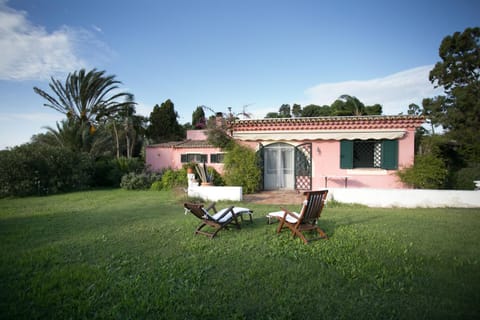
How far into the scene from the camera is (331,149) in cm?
1288

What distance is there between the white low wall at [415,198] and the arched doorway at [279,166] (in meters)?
4.23

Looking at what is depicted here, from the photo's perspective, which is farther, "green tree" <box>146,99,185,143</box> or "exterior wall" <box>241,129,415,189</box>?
"green tree" <box>146,99,185,143</box>

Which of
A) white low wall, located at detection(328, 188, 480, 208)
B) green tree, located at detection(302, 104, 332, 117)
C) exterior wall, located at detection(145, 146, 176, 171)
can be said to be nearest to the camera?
white low wall, located at detection(328, 188, 480, 208)

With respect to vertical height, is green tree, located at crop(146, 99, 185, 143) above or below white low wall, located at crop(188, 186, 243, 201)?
above

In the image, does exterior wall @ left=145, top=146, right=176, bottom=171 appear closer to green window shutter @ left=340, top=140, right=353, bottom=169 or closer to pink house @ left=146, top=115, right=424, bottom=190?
pink house @ left=146, top=115, right=424, bottom=190

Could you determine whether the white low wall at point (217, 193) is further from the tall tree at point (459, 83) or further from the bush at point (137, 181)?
the tall tree at point (459, 83)

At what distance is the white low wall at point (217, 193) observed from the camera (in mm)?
10500

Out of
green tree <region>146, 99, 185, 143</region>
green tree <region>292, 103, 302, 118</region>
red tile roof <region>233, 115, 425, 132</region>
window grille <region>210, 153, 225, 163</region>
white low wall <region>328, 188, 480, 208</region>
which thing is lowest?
white low wall <region>328, 188, 480, 208</region>

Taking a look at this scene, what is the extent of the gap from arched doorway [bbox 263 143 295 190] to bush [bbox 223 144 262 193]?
45.1 inches

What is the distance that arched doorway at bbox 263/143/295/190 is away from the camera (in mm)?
13469

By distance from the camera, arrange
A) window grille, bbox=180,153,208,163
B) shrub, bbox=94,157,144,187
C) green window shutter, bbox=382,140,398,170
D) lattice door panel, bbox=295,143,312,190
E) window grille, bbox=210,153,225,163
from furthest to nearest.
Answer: window grille, bbox=180,153,208,163 < window grille, bbox=210,153,225,163 < shrub, bbox=94,157,144,187 < lattice door panel, bbox=295,143,312,190 < green window shutter, bbox=382,140,398,170

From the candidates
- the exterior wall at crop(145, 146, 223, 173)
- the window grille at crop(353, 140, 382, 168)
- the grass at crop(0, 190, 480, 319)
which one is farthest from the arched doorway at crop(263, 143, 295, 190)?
the grass at crop(0, 190, 480, 319)

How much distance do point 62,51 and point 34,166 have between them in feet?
22.0

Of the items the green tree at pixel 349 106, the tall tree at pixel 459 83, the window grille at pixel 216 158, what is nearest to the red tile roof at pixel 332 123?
the window grille at pixel 216 158
